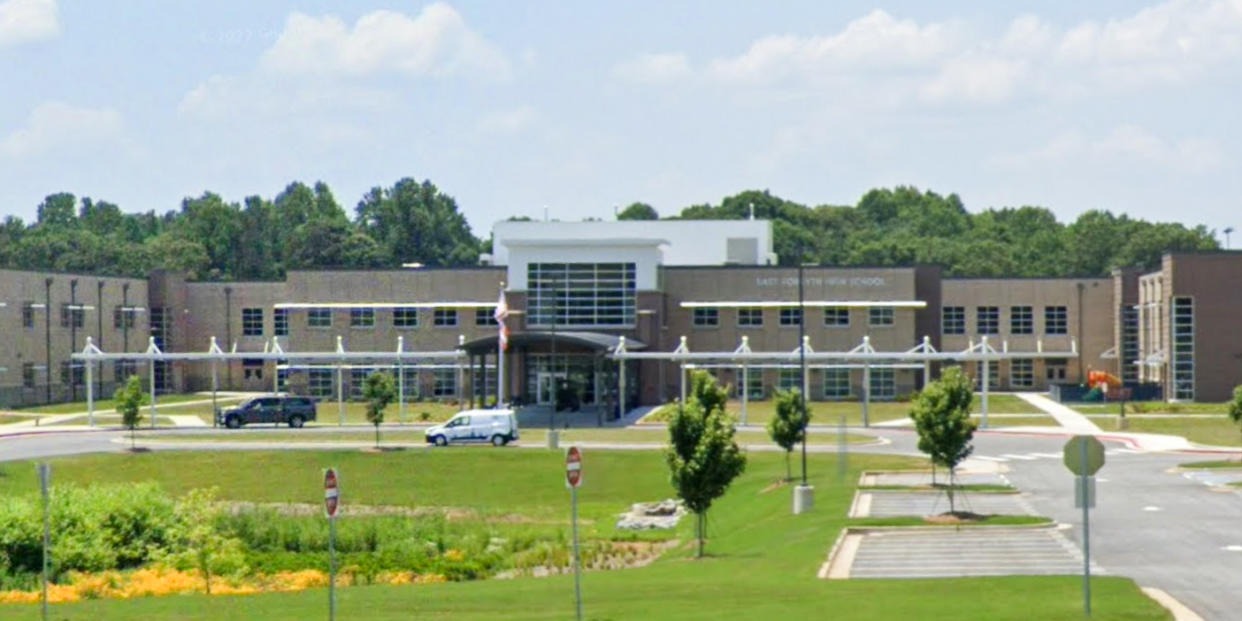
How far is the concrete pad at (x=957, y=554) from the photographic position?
37.5 meters

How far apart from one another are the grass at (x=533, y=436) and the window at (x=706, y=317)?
23080mm

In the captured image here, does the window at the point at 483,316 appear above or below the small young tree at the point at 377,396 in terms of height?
above

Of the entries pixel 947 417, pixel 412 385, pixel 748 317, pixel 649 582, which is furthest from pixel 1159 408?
pixel 649 582

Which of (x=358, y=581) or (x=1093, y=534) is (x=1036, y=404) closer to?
(x=1093, y=534)

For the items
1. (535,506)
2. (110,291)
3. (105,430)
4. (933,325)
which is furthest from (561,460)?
(110,291)

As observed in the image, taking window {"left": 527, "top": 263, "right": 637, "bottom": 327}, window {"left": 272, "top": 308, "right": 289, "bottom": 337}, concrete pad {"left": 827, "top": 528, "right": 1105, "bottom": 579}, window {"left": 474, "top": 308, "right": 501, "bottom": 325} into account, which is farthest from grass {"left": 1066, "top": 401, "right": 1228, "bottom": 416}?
concrete pad {"left": 827, "top": 528, "right": 1105, "bottom": 579}

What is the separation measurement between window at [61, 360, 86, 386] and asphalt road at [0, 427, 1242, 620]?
30.0 m

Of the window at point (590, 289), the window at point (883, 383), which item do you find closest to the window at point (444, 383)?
the window at point (590, 289)

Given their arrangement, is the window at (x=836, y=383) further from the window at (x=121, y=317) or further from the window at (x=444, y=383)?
the window at (x=121, y=317)

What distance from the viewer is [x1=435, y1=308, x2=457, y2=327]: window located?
366ft

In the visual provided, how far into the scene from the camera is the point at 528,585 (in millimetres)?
37969

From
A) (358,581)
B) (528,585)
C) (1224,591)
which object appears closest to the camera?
(1224,591)

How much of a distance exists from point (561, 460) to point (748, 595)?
37107 millimetres

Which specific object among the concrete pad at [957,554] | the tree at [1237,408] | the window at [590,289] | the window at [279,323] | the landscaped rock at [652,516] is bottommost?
the landscaped rock at [652,516]
